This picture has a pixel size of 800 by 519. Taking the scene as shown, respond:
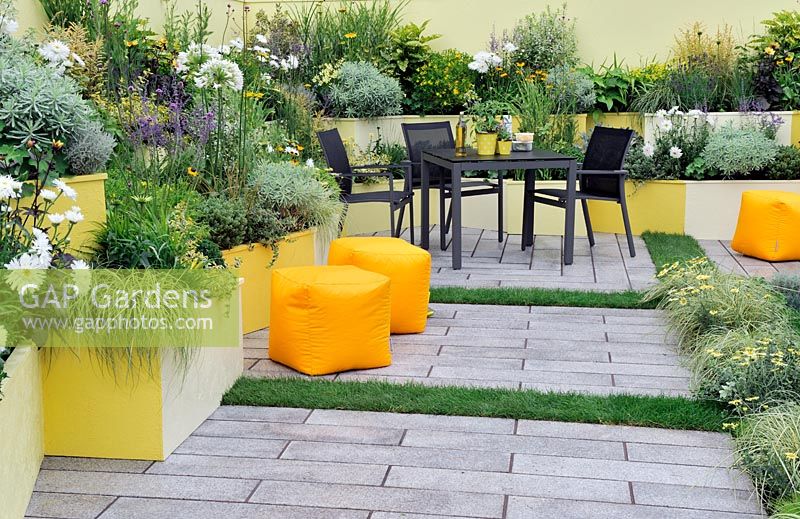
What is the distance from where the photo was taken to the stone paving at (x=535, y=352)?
14.9ft

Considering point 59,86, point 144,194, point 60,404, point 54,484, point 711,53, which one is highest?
point 711,53

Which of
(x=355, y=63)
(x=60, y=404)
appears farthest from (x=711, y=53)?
(x=60, y=404)

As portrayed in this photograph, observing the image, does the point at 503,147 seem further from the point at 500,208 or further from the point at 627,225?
the point at 627,225

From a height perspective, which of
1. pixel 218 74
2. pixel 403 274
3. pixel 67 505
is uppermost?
pixel 218 74

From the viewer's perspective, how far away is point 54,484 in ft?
11.1

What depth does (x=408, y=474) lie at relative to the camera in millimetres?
3479

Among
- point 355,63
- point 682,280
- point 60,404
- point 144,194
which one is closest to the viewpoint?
point 60,404

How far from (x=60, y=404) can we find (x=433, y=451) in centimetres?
145

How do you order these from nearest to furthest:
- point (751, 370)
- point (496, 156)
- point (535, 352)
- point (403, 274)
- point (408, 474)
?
1. point (408, 474)
2. point (751, 370)
3. point (535, 352)
4. point (403, 274)
5. point (496, 156)

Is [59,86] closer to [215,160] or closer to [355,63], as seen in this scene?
[215,160]

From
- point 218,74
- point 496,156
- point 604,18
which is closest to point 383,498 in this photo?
point 218,74

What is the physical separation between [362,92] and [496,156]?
2.27m

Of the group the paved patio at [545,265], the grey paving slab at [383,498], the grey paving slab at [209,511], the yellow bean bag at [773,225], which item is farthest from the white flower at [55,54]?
the yellow bean bag at [773,225]

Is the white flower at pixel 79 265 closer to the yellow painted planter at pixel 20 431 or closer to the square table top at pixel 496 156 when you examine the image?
the yellow painted planter at pixel 20 431
